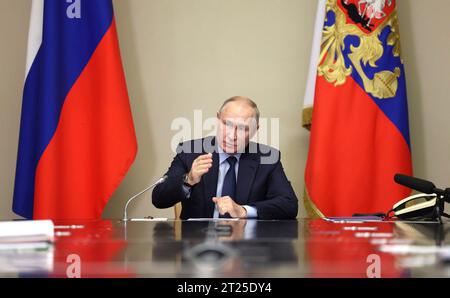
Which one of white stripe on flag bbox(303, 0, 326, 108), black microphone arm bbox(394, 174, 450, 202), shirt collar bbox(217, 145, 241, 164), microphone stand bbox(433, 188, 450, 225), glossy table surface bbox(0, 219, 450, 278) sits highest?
white stripe on flag bbox(303, 0, 326, 108)

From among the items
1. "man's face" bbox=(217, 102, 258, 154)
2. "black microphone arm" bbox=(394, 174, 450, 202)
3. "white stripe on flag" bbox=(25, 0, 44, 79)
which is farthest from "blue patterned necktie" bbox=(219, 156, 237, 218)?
"white stripe on flag" bbox=(25, 0, 44, 79)

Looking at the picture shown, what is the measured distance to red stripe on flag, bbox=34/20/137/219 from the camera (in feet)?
12.1

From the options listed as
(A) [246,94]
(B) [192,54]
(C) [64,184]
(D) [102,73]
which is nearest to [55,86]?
(D) [102,73]

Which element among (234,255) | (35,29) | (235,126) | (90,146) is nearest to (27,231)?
(234,255)

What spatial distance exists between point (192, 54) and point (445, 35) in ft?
6.07

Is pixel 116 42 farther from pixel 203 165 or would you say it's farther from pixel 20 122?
pixel 203 165

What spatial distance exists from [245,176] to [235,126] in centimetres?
26

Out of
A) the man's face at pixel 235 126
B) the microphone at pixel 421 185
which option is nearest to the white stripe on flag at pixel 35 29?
the man's face at pixel 235 126

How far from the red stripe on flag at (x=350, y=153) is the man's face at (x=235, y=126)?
3.24ft

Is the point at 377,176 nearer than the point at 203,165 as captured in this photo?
No

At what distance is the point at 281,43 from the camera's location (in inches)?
166

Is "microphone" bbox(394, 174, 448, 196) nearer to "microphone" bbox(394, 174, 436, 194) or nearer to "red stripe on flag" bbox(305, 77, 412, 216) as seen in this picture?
"microphone" bbox(394, 174, 436, 194)

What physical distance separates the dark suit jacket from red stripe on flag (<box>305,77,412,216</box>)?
2.65ft
